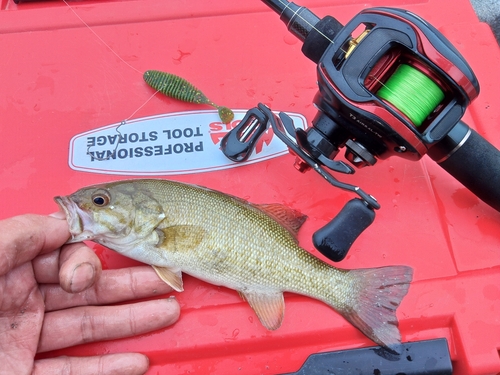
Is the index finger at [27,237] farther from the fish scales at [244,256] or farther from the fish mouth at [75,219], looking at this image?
the fish scales at [244,256]

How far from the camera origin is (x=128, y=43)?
94.3 inches

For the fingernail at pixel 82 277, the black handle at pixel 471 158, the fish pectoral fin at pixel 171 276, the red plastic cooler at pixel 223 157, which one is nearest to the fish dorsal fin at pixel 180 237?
the fish pectoral fin at pixel 171 276

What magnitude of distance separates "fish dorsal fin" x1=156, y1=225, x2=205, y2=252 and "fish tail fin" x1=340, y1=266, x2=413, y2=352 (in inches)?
29.3

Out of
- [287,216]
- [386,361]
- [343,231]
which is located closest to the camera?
[343,231]

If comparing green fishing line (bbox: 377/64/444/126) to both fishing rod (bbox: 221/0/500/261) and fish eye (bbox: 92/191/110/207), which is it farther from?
fish eye (bbox: 92/191/110/207)

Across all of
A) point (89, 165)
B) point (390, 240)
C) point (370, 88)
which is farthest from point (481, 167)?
point (89, 165)

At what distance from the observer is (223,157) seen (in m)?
2.13

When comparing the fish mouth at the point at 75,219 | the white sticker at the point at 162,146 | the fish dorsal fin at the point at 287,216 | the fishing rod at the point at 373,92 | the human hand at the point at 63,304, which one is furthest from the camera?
the white sticker at the point at 162,146

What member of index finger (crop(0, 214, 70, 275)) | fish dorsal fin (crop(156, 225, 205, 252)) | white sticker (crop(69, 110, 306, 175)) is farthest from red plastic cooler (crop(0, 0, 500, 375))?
index finger (crop(0, 214, 70, 275))

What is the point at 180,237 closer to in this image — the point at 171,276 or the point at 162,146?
the point at 171,276

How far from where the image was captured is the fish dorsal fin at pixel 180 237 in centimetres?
182

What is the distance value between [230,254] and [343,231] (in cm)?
53

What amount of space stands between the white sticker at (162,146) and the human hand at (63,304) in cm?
53

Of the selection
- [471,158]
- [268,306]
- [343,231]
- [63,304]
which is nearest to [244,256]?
[268,306]
